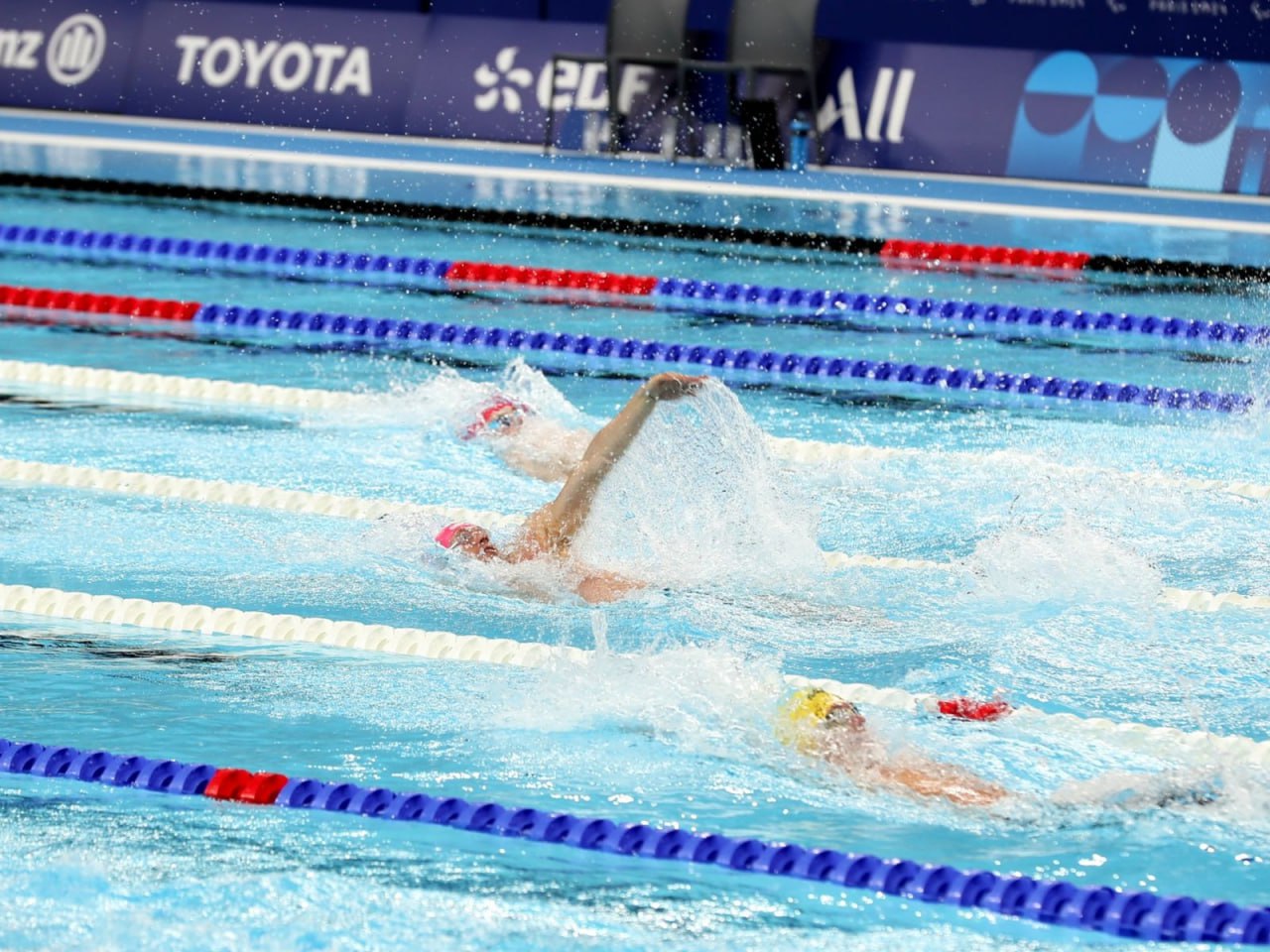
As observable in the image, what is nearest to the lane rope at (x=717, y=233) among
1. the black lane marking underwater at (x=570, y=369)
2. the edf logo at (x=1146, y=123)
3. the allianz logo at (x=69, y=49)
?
the black lane marking underwater at (x=570, y=369)

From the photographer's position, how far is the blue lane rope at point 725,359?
6.68m

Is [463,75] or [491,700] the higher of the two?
[463,75]

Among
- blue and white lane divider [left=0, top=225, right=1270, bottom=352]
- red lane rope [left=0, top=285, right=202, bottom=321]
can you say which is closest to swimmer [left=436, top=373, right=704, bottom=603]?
red lane rope [left=0, top=285, right=202, bottom=321]

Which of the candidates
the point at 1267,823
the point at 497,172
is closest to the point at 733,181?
the point at 497,172

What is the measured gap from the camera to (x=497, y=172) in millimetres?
11766

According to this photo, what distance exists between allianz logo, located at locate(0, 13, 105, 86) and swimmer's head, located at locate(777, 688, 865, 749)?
1181cm

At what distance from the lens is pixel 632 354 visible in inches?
285

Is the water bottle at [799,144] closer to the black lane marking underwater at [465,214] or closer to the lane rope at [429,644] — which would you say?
the black lane marking underwater at [465,214]

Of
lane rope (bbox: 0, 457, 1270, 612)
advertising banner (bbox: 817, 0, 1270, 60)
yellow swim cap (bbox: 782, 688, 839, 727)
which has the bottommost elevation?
lane rope (bbox: 0, 457, 1270, 612)

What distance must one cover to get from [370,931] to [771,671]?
1.08m

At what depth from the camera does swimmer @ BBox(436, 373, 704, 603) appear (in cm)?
427

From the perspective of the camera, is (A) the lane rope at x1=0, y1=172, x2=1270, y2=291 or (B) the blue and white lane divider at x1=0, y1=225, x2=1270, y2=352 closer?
(B) the blue and white lane divider at x1=0, y1=225, x2=1270, y2=352

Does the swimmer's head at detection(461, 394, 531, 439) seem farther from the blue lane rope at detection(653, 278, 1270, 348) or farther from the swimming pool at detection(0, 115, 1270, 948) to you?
the blue lane rope at detection(653, 278, 1270, 348)

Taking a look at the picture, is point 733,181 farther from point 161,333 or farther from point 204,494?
point 204,494
